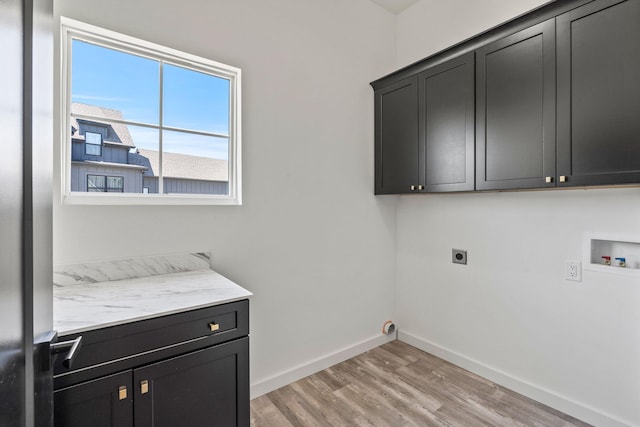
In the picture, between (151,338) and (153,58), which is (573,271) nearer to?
(151,338)

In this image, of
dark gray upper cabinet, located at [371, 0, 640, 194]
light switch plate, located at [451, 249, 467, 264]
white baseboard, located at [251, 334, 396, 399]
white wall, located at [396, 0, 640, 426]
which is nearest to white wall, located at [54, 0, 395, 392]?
white baseboard, located at [251, 334, 396, 399]

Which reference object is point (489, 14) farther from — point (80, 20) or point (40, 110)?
point (40, 110)

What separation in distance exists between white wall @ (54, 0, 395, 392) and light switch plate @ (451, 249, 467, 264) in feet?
1.88

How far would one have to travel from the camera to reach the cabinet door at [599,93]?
1.42m

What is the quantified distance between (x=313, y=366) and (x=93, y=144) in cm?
204

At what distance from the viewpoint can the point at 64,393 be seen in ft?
3.40

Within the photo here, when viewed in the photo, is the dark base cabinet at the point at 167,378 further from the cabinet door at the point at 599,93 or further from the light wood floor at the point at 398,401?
the cabinet door at the point at 599,93

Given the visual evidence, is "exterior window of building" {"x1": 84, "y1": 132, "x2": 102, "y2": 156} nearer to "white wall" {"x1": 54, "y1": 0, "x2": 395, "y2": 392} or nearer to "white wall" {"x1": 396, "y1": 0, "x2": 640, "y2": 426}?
"white wall" {"x1": 54, "y1": 0, "x2": 395, "y2": 392}

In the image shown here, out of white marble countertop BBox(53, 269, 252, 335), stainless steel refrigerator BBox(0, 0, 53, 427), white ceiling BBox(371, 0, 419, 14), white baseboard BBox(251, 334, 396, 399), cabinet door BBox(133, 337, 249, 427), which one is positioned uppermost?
white ceiling BBox(371, 0, 419, 14)

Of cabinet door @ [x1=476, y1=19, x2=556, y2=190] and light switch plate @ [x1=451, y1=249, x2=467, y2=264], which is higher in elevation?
cabinet door @ [x1=476, y1=19, x2=556, y2=190]

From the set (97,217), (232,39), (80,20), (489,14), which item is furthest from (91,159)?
(489,14)

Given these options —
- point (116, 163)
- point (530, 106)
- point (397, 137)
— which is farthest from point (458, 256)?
point (116, 163)

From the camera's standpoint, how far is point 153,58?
5.86 feet

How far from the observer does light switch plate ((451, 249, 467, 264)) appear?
240cm
